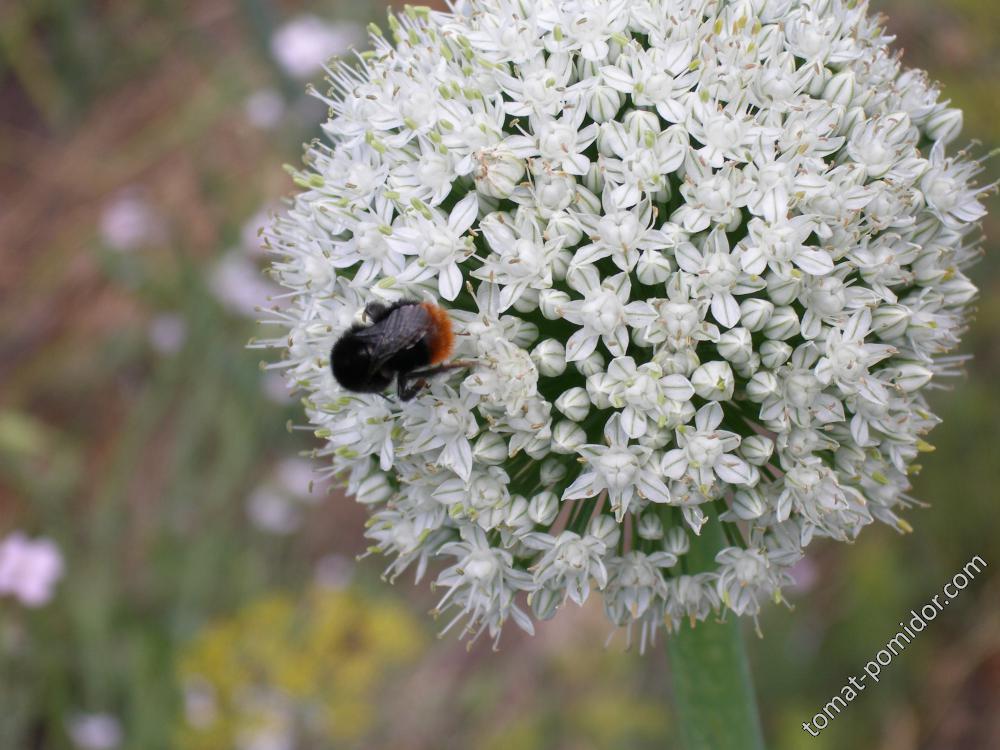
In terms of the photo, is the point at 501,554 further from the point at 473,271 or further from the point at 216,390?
the point at 216,390

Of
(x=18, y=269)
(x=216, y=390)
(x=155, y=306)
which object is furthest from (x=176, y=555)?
(x=18, y=269)

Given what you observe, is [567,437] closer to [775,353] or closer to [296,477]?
[775,353]

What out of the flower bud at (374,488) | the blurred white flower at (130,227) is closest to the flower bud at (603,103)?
the flower bud at (374,488)

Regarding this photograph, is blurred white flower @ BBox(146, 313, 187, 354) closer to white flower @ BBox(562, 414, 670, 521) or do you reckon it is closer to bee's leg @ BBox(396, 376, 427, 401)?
bee's leg @ BBox(396, 376, 427, 401)

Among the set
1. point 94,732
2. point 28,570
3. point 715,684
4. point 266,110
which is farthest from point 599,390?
point 266,110

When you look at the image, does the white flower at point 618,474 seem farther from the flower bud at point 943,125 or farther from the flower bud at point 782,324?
the flower bud at point 943,125

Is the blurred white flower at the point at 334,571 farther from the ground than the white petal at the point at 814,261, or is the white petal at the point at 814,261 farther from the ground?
the white petal at the point at 814,261

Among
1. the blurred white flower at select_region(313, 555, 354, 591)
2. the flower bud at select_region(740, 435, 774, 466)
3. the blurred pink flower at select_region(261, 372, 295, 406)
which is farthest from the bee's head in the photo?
the blurred pink flower at select_region(261, 372, 295, 406)
